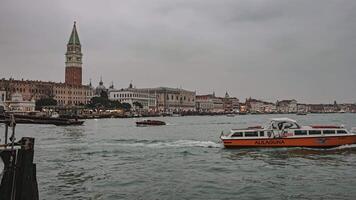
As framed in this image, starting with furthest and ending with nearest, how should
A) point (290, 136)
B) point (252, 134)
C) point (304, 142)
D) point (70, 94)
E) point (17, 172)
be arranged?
point (70, 94), point (252, 134), point (290, 136), point (304, 142), point (17, 172)

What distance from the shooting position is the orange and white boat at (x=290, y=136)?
3000 cm

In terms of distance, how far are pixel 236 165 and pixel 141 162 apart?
17.8ft

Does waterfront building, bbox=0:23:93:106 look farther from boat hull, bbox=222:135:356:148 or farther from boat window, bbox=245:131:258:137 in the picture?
boat hull, bbox=222:135:356:148

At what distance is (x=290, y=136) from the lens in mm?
30266

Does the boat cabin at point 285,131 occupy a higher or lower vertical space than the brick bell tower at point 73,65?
lower

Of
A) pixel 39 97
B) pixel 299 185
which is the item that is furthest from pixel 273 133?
pixel 39 97

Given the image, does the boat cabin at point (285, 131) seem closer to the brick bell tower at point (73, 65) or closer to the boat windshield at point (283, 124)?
the boat windshield at point (283, 124)

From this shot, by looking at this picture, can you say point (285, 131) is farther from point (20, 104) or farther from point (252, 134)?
point (20, 104)

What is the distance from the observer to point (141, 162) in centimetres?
2398

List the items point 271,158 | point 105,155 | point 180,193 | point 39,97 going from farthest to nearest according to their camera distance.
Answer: point 39,97
point 105,155
point 271,158
point 180,193

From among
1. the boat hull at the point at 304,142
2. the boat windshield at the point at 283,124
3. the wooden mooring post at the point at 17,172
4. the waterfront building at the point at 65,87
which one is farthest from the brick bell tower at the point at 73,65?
the wooden mooring post at the point at 17,172

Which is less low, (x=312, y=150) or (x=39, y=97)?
(x=39, y=97)

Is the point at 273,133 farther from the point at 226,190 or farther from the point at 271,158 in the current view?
the point at 226,190

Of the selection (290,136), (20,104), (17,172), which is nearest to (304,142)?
(290,136)
